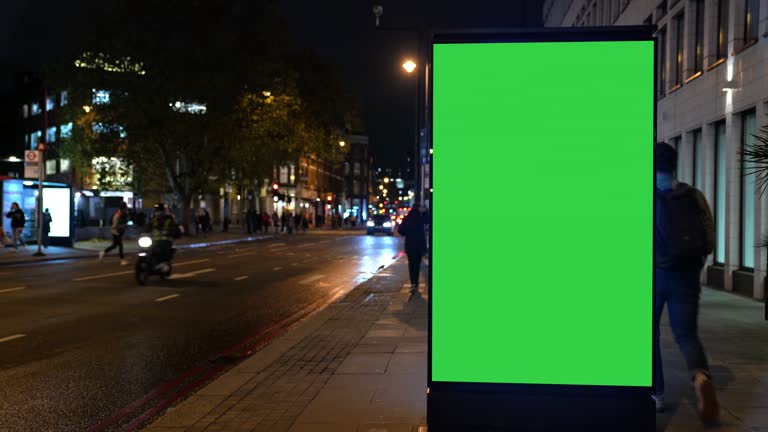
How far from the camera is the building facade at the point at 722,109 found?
13.9 metres

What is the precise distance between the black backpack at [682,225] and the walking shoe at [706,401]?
0.88 meters

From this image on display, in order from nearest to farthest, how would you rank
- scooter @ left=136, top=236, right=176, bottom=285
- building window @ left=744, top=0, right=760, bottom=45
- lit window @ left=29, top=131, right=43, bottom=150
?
building window @ left=744, top=0, right=760, bottom=45 → scooter @ left=136, top=236, right=176, bottom=285 → lit window @ left=29, top=131, right=43, bottom=150

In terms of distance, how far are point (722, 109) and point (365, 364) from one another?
11.4 m

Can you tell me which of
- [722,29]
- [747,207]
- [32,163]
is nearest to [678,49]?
[722,29]

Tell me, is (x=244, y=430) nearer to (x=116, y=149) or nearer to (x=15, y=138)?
(x=116, y=149)

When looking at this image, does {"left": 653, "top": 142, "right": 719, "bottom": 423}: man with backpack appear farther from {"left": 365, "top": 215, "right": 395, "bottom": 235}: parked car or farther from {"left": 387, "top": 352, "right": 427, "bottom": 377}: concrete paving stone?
{"left": 365, "top": 215, "right": 395, "bottom": 235}: parked car

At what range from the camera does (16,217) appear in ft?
92.6

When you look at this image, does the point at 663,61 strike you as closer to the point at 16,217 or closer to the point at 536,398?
the point at 536,398

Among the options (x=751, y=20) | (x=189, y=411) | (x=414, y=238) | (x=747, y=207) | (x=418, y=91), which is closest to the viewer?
(x=189, y=411)

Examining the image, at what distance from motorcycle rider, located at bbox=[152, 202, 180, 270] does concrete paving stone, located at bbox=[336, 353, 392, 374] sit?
33.0 ft

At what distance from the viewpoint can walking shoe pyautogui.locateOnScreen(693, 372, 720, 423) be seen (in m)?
5.14

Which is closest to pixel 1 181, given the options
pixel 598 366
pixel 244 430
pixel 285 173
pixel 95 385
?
pixel 95 385

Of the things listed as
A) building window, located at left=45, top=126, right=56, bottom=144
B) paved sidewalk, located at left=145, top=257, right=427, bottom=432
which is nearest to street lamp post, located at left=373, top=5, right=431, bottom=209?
paved sidewalk, located at left=145, top=257, right=427, bottom=432

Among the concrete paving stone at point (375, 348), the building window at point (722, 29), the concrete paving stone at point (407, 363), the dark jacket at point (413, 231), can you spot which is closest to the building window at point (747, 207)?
the building window at point (722, 29)
